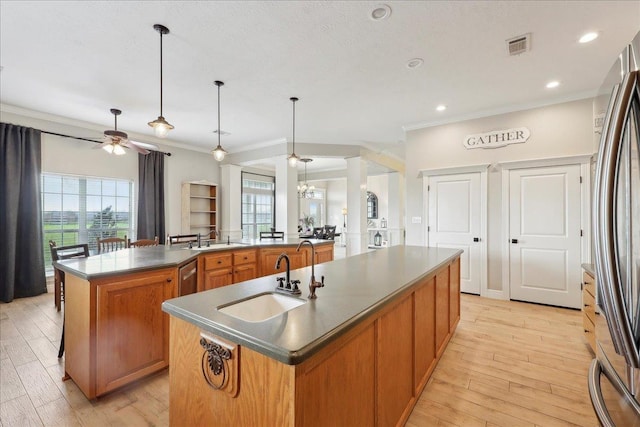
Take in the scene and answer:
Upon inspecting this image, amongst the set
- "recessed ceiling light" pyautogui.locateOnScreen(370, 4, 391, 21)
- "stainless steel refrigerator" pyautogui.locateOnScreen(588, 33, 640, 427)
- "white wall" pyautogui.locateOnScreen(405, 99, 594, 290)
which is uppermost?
"recessed ceiling light" pyautogui.locateOnScreen(370, 4, 391, 21)

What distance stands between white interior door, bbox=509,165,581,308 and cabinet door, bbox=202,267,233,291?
13.4 ft

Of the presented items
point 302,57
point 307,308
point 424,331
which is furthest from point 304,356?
point 302,57

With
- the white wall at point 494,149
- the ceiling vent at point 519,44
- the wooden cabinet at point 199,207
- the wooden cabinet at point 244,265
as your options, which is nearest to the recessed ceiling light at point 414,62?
the ceiling vent at point 519,44

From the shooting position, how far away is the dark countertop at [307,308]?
941mm

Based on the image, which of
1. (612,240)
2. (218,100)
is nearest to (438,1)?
(612,240)

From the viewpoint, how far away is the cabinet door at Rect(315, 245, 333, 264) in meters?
4.46

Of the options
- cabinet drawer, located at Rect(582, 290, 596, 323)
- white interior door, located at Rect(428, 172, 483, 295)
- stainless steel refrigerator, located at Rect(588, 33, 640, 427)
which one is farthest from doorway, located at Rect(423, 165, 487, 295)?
stainless steel refrigerator, located at Rect(588, 33, 640, 427)

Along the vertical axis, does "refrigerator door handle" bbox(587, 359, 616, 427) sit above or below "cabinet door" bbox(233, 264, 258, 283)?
above

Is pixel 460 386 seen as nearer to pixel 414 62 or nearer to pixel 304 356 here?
pixel 304 356

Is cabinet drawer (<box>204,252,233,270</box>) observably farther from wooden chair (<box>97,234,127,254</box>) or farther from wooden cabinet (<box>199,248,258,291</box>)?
wooden chair (<box>97,234,127,254</box>)

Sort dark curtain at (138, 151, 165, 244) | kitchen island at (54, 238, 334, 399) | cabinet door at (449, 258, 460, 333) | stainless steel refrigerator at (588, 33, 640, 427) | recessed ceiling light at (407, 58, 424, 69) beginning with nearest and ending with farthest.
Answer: stainless steel refrigerator at (588, 33, 640, 427) < kitchen island at (54, 238, 334, 399) < cabinet door at (449, 258, 460, 333) < recessed ceiling light at (407, 58, 424, 69) < dark curtain at (138, 151, 165, 244)

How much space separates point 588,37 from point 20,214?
7413mm

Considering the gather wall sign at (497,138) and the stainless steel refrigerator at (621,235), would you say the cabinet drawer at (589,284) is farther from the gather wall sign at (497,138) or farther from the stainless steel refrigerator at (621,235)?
the gather wall sign at (497,138)

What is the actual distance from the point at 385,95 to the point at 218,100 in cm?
236
